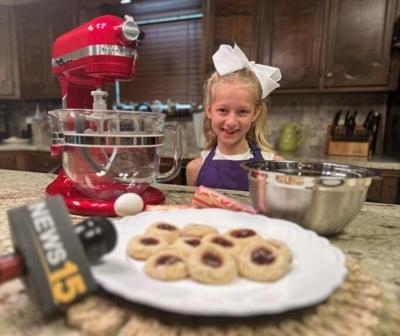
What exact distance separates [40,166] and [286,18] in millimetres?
2036

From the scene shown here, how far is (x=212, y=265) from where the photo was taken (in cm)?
35

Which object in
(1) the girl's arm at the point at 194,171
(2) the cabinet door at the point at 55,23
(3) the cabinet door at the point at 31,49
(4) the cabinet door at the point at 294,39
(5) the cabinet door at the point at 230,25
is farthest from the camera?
(3) the cabinet door at the point at 31,49

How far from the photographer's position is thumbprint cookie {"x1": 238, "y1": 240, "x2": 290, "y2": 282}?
343 mm

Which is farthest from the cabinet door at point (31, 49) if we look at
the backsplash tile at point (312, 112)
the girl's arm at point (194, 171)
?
the girl's arm at point (194, 171)

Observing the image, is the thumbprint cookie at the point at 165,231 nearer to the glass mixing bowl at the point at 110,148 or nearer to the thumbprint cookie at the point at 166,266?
the thumbprint cookie at the point at 166,266

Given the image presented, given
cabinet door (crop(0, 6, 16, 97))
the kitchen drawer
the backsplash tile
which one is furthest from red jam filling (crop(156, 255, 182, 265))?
cabinet door (crop(0, 6, 16, 97))

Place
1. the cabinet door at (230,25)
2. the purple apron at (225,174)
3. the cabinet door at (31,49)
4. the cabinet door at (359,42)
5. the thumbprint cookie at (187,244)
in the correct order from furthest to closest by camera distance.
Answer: the cabinet door at (31,49), the cabinet door at (230,25), the cabinet door at (359,42), the purple apron at (225,174), the thumbprint cookie at (187,244)

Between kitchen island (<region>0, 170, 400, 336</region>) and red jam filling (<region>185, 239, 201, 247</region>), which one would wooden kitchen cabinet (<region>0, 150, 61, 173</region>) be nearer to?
kitchen island (<region>0, 170, 400, 336</region>)

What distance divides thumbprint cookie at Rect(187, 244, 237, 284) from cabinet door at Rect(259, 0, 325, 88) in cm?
184

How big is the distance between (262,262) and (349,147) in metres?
1.83

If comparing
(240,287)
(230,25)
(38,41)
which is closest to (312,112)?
(230,25)

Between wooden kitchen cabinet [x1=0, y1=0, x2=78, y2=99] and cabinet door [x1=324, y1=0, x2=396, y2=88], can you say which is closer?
cabinet door [x1=324, y1=0, x2=396, y2=88]

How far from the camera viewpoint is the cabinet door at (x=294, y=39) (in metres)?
1.91

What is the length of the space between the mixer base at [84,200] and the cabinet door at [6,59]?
101 inches
